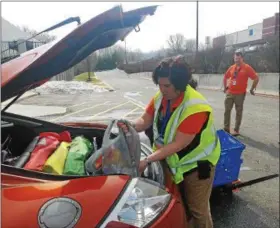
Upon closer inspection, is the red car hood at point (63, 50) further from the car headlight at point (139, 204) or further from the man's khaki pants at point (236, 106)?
the man's khaki pants at point (236, 106)

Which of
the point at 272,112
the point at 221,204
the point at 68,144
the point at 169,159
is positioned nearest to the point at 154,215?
the point at 169,159

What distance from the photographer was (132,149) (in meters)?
1.87

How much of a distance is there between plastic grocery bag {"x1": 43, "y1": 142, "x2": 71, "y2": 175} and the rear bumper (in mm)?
737

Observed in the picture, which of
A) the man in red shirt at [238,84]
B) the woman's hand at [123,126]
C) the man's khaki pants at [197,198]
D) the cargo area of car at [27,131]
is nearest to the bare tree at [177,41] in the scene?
the man in red shirt at [238,84]

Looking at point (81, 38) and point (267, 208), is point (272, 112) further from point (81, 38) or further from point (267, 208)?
point (81, 38)

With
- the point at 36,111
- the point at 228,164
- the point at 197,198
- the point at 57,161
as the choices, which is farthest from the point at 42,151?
the point at 36,111

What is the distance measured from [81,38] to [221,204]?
2.44m

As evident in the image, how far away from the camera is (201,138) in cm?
204

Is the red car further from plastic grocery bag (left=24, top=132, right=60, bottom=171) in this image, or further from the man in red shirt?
the man in red shirt

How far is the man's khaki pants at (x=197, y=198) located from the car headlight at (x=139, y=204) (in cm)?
49

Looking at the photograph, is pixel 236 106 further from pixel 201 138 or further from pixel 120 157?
pixel 120 157

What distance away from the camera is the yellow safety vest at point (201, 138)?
199 centimetres

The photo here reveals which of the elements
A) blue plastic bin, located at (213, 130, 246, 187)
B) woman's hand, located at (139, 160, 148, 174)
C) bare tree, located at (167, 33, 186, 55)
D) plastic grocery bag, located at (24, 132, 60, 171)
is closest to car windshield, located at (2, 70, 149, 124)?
plastic grocery bag, located at (24, 132, 60, 171)

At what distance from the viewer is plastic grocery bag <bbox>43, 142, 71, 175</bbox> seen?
1.92 meters
